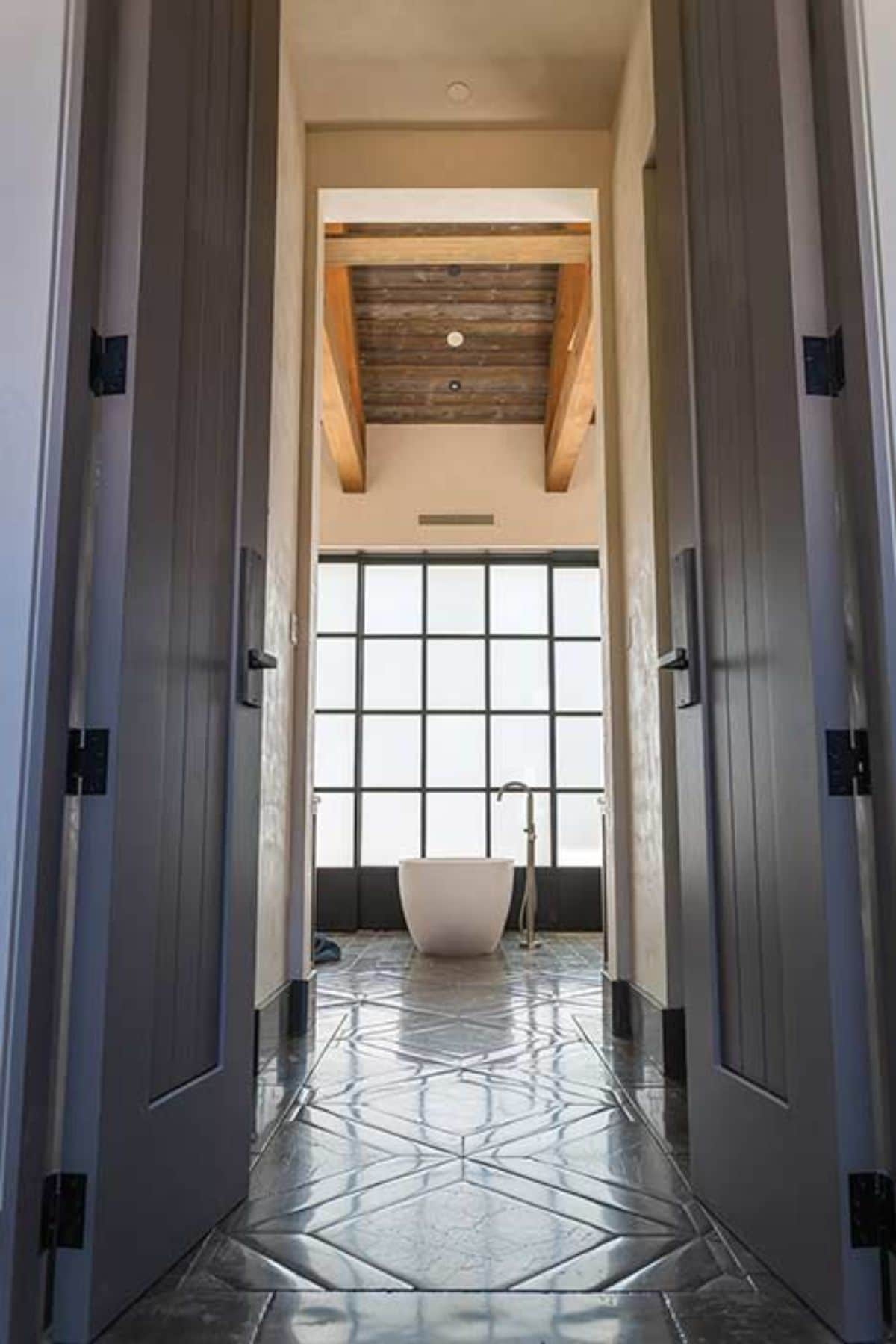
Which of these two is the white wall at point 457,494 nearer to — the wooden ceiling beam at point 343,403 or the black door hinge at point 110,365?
the wooden ceiling beam at point 343,403

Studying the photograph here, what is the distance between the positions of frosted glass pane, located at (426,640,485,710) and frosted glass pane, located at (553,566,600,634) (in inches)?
25.5

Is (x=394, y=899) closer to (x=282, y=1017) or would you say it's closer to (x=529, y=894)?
(x=529, y=894)

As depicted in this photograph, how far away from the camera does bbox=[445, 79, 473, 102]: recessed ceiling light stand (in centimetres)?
338

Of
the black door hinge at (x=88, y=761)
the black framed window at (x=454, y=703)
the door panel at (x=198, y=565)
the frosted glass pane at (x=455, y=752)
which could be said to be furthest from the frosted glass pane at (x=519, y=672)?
the black door hinge at (x=88, y=761)

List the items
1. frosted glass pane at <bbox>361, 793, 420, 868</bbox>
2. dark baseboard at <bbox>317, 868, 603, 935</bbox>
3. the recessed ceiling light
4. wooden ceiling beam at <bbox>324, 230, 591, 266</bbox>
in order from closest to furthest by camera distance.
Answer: the recessed ceiling light < wooden ceiling beam at <bbox>324, 230, 591, 266</bbox> < dark baseboard at <bbox>317, 868, 603, 935</bbox> < frosted glass pane at <bbox>361, 793, 420, 868</bbox>

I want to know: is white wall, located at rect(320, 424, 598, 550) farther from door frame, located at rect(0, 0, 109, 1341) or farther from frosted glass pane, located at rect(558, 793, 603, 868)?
door frame, located at rect(0, 0, 109, 1341)

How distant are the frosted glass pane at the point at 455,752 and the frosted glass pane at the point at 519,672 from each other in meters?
0.27

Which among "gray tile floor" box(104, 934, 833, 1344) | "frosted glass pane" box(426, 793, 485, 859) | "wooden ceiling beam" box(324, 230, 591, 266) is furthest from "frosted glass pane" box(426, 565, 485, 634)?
"gray tile floor" box(104, 934, 833, 1344)

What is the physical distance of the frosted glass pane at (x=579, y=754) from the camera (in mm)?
7031

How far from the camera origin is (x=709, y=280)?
1829mm

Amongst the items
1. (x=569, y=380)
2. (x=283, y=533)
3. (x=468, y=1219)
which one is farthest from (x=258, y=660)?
(x=569, y=380)

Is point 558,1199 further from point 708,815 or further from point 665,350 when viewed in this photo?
point 665,350

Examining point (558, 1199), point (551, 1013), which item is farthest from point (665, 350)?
point (551, 1013)

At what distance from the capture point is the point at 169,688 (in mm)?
1513
